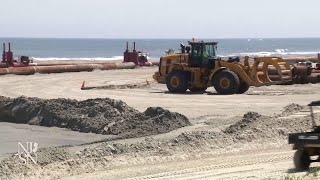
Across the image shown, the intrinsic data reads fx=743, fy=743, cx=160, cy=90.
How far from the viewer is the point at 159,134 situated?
1772cm

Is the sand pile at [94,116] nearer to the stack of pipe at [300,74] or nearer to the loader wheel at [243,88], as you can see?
the loader wheel at [243,88]

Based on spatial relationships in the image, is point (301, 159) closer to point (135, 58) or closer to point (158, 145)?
point (158, 145)

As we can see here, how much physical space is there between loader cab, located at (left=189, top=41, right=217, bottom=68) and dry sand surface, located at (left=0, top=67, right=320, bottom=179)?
121 centimetres

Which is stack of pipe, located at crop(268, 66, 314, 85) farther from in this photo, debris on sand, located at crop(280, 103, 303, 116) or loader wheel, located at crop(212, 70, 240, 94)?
debris on sand, located at crop(280, 103, 303, 116)

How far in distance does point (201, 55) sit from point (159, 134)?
39.1 ft

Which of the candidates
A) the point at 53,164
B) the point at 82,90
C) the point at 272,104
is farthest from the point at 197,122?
the point at 82,90

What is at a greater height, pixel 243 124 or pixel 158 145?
pixel 243 124

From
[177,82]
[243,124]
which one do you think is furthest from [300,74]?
[243,124]

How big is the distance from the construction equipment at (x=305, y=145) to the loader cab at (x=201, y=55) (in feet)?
55.0

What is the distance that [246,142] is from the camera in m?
16.1

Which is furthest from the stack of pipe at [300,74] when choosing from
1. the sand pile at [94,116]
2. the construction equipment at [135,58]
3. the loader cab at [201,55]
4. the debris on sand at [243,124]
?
the construction equipment at [135,58]

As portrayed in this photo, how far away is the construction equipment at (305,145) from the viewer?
39.5 ft

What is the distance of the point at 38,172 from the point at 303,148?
14.8ft

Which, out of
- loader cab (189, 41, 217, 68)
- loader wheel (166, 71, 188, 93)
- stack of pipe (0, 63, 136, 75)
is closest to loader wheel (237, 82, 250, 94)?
loader cab (189, 41, 217, 68)
